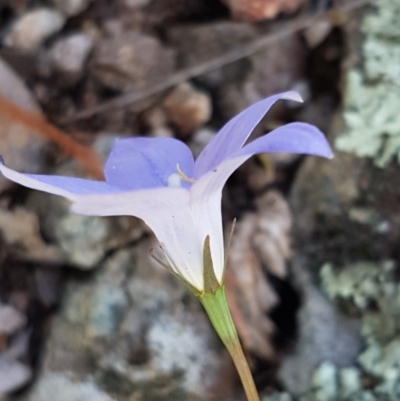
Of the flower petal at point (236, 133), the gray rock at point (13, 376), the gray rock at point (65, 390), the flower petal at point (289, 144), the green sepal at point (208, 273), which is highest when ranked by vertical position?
the flower petal at point (289, 144)

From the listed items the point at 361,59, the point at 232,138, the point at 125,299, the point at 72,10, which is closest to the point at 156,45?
the point at 72,10

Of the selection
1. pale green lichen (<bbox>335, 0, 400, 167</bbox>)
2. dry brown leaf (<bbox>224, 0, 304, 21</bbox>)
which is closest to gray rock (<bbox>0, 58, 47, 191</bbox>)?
dry brown leaf (<bbox>224, 0, 304, 21</bbox>)

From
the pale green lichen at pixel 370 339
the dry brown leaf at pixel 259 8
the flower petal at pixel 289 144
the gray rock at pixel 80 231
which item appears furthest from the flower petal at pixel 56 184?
the dry brown leaf at pixel 259 8

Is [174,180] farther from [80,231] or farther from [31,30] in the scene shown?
[31,30]

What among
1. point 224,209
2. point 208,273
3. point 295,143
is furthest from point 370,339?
point 295,143

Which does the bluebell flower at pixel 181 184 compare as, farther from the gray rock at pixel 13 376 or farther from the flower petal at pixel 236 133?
the gray rock at pixel 13 376

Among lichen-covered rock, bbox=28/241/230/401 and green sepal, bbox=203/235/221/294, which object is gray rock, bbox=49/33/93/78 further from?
green sepal, bbox=203/235/221/294

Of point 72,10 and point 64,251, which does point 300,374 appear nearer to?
point 64,251
